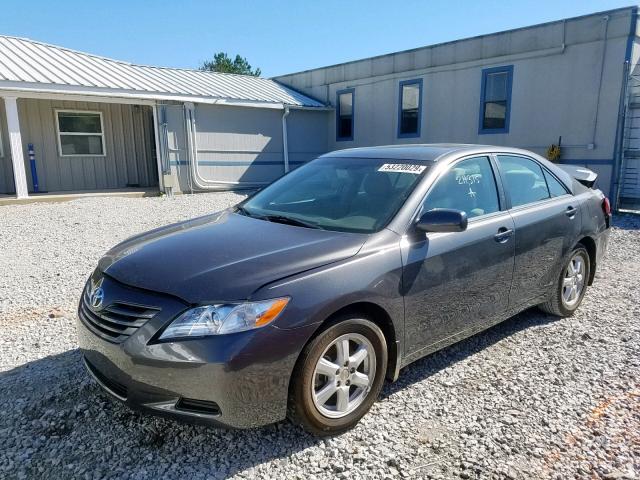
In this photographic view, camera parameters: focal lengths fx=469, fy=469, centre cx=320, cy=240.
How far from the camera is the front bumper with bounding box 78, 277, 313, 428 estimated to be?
226 centimetres

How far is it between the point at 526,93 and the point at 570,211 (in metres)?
Result: 9.67

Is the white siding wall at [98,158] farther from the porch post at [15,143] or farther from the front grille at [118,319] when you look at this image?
the front grille at [118,319]

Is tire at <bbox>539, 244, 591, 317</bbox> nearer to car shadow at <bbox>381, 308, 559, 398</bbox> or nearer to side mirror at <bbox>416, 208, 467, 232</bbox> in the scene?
car shadow at <bbox>381, 308, 559, 398</bbox>

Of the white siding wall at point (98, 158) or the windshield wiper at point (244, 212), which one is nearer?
the windshield wiper at point (244, 212)

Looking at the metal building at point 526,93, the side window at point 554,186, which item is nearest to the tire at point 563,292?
the side window at point 554,186

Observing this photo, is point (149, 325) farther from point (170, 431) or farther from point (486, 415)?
point (486, 415)

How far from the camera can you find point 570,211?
4285 millimetres

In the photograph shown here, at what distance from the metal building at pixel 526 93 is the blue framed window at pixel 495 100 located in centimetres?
3

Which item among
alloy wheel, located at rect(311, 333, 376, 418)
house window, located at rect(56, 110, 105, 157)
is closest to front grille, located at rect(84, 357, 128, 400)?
alloy wheel, located at rect(311, 333, 376, 418)

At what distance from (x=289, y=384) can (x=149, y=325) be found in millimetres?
775

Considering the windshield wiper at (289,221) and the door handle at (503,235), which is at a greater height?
the windshield wiper at (289,221)

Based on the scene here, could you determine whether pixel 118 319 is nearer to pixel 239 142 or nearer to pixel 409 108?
pixel 239 142

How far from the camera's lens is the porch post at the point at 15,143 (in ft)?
35.1

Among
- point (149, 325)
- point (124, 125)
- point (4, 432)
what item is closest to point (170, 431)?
point (149, 325)
